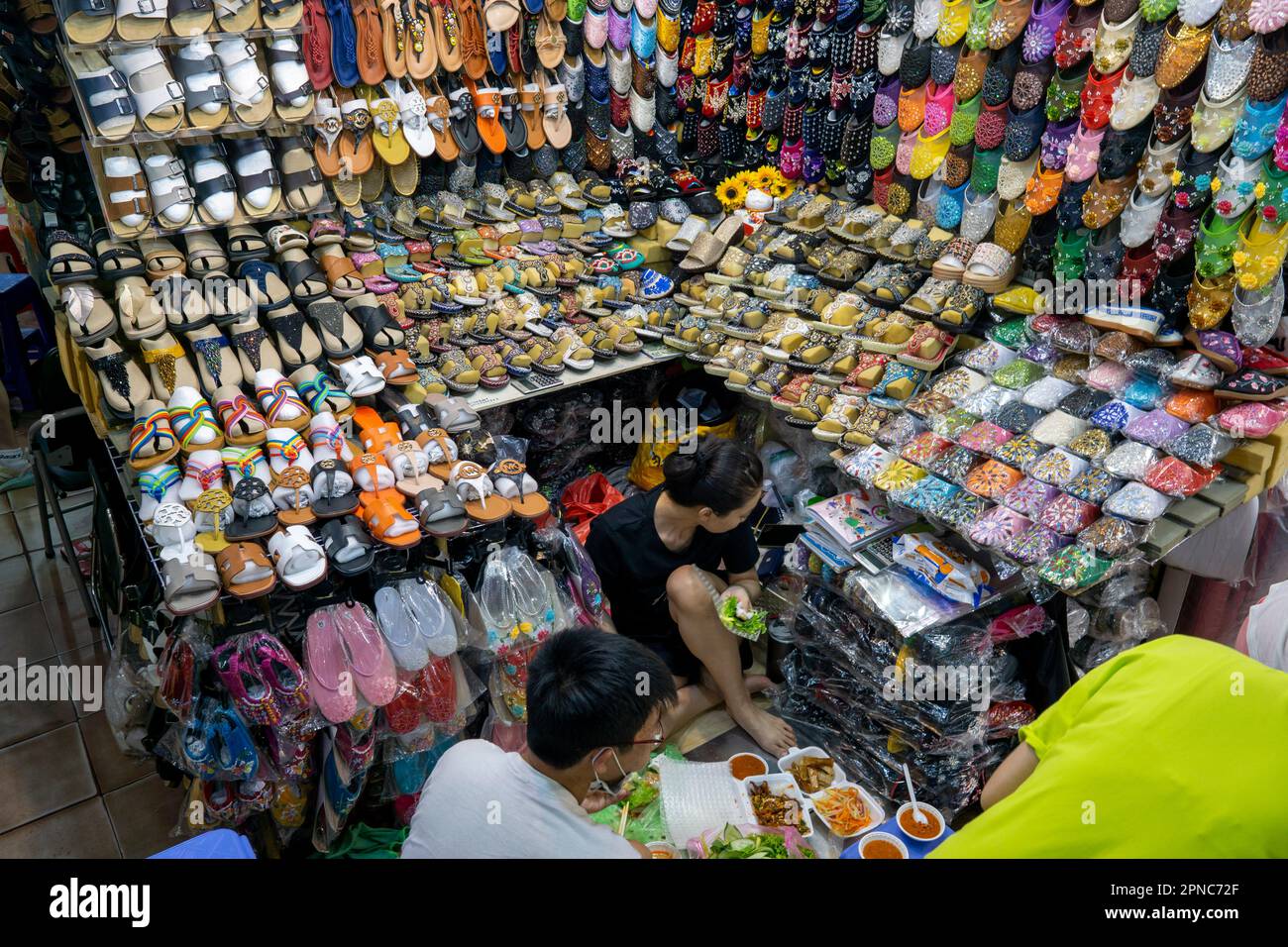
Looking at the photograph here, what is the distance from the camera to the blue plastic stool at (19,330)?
197 inches

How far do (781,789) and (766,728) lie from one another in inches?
17.2

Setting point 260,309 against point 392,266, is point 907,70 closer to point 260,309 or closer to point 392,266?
point 392,266

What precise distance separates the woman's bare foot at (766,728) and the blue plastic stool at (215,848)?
1.91 m

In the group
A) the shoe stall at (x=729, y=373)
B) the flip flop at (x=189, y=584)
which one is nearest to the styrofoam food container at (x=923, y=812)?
the shoe stall at (x=729, y=373)

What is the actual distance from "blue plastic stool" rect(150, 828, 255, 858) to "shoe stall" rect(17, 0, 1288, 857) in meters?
1.06

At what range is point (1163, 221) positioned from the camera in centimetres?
299

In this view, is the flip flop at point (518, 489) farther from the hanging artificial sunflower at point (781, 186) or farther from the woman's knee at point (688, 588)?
the hanging artificial sunflower at point (781, 186)

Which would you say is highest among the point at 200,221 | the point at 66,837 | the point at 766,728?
the point at 200,221

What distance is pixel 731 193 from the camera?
4527 millimetres

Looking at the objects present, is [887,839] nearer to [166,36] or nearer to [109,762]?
[109,762]

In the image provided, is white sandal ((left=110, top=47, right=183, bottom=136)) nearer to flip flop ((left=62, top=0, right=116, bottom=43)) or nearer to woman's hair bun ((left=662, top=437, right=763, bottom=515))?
flip flop ((left=62, top=0, right=116, bottom=43))

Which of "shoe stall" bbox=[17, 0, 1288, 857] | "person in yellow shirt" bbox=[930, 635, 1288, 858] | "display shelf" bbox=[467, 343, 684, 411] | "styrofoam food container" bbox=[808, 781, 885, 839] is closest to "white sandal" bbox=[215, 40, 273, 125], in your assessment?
"shoe stall" bbox=[17, 0, 1288, 857]

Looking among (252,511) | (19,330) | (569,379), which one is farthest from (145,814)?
(19,330)

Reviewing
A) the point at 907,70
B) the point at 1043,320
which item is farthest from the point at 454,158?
the point at 1043,320
